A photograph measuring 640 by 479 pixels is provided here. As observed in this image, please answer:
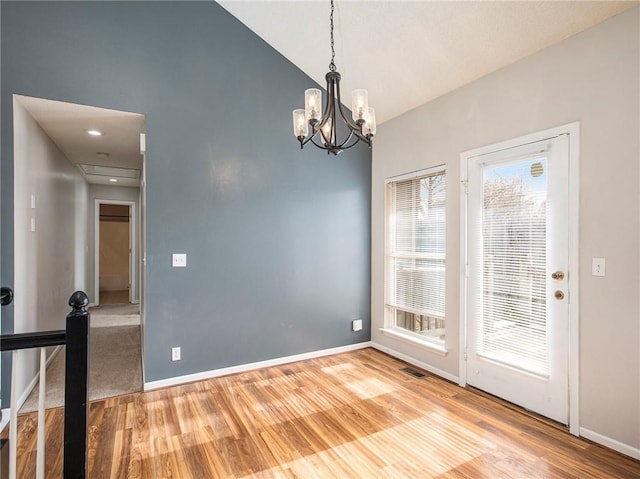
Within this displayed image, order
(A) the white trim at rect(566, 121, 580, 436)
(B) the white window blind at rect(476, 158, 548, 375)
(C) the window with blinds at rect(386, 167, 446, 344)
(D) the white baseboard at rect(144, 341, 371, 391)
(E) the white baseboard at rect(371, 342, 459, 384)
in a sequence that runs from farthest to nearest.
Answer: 1. (C) the window with blinds at rect(386, 167, 446, 344)
2. (E) the white baseboard at rect(371, 342, 459, 384)
3. (D) the white baseboard at rect(144, 341, 371, 391)
4. (B) the white window blind at rect(476, 158, 548, 375)
5. (A) the white trim at rect(566, 121, 580, 436)

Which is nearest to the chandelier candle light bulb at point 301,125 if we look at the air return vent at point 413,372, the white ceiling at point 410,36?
the white ceiling at point 410,36

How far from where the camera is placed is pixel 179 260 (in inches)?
123

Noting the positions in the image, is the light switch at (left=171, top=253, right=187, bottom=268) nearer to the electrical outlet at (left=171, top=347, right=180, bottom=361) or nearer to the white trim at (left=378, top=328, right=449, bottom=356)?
the electrical outlet at (left=171, top=347, right=180, bottom=361)

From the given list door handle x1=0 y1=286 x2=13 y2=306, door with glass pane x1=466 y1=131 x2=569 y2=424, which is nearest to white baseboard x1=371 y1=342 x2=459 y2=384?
door with glass pane x1=466 y1=131 x2=569 y2=424

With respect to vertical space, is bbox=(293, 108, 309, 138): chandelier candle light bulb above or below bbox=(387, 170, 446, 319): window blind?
above

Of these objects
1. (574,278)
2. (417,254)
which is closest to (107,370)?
(417,254)

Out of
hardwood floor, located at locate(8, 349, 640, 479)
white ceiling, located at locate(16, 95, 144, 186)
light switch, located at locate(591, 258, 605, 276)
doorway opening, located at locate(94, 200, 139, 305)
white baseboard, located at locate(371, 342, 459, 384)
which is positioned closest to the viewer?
hardwood floor, located at locate(8, 349, 640, 479)

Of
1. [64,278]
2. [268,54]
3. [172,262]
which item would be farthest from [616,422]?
[64,278]

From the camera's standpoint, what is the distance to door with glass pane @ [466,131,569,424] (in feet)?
8.00

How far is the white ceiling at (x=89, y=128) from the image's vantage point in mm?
2836

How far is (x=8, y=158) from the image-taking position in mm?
2531

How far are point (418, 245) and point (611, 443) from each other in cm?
212

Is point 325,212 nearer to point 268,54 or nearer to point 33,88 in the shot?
point 268,54

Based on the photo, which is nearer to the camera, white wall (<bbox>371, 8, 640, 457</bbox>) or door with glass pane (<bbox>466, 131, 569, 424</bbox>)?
white wall (<bbox>371, 8, 640, 457</bbox>)
